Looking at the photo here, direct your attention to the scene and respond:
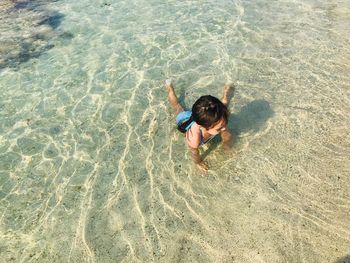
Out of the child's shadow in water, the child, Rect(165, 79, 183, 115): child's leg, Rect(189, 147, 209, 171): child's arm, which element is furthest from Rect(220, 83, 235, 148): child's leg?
Rect(165, 79, 183, 115): child's leg

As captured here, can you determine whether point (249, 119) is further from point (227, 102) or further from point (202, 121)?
point (202, 121)

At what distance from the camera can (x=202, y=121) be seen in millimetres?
4289

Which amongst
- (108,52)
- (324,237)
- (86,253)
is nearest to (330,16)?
(108,52)

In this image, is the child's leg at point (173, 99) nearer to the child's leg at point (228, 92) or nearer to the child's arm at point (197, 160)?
the child's leg at point (228, 92)

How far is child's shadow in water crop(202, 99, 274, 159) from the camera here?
5.53 metres

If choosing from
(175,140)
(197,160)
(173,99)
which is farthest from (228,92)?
(197,160)

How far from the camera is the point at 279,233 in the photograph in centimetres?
427

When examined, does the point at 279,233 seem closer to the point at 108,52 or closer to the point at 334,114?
the point at 334,114

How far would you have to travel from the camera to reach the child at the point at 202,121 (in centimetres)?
424

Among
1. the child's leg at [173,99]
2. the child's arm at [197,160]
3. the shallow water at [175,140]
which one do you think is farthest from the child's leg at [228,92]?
the child's arm at [197,160]

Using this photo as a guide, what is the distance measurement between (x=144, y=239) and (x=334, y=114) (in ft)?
11.8

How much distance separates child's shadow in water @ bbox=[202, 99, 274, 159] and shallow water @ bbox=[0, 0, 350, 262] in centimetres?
2

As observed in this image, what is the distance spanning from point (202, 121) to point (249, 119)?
1.71 meters

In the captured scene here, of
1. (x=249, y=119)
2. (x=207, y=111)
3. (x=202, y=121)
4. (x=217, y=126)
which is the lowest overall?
(x=249, y=119)
